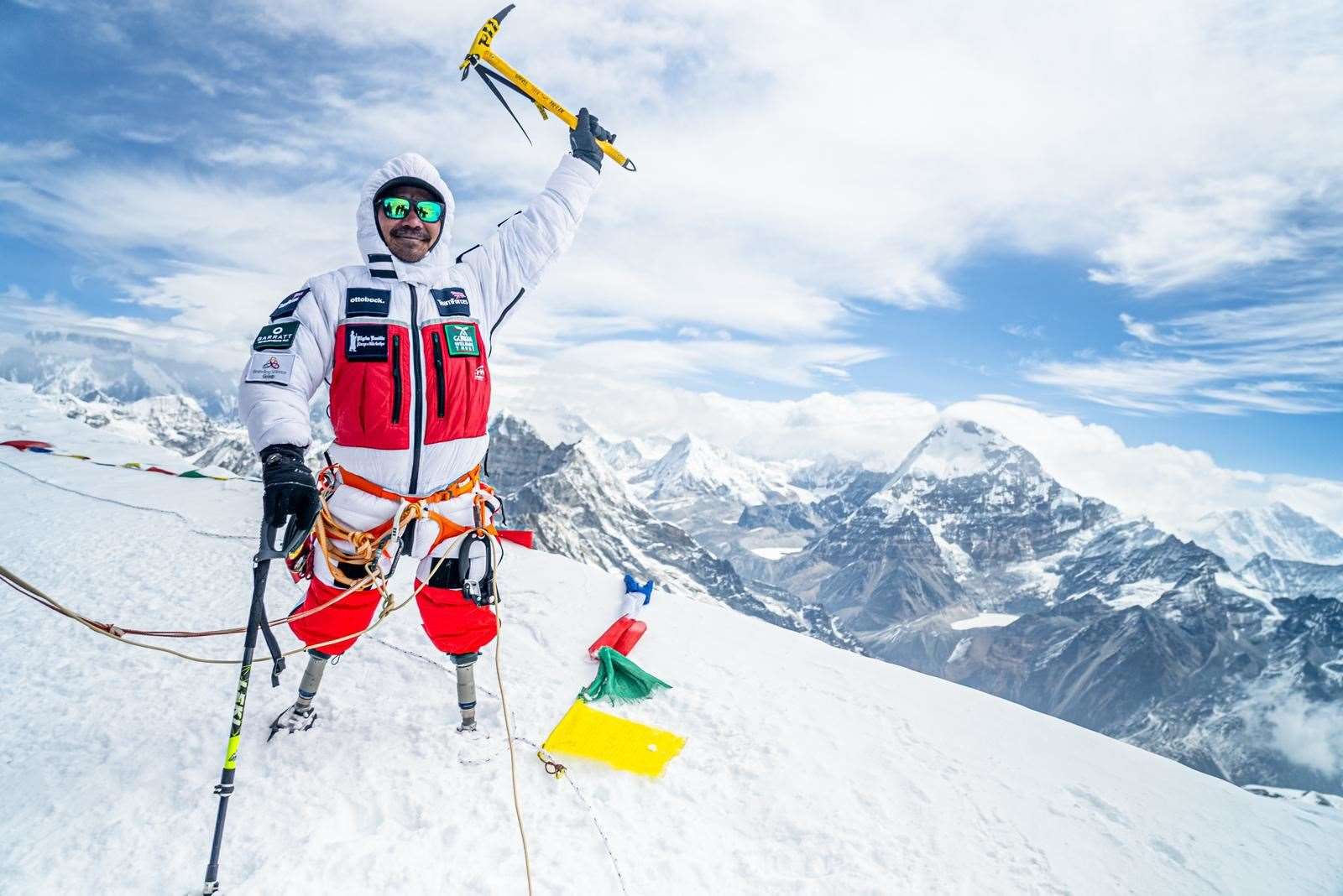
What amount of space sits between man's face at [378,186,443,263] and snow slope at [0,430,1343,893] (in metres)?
3.67

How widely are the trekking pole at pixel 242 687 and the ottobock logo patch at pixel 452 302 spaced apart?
1.81 meters

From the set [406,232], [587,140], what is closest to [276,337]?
[406,232]

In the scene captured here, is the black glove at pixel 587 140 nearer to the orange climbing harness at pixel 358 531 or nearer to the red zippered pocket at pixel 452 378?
the red zippered pocket at pixel 452 378

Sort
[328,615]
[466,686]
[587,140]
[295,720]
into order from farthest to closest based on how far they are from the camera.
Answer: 1. [587,140]
2. [466,686]
3. [295,720]
4. [328,615]

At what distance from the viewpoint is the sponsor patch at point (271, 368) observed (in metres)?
4.04

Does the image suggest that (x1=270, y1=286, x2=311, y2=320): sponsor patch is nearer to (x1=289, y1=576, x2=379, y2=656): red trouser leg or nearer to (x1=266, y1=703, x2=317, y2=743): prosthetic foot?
(x1=289, y1=576, x2=379, y2=656): red trouser leg

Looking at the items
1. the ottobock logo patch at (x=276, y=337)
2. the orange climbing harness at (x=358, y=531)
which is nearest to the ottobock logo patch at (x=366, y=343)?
the ottobock logo patch at (x=276, y=337)

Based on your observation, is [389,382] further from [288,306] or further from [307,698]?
[307,698]

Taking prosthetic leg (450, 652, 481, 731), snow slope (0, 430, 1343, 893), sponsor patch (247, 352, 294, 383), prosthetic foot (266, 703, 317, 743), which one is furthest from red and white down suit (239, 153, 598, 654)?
snow slope (0, 430, 1343, 893)

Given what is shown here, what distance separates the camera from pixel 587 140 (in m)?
5.75

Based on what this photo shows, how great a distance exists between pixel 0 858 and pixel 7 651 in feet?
11.1

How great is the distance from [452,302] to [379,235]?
0.72 meters

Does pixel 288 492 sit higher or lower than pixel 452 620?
higher

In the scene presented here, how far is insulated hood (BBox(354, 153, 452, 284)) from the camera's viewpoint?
4562mm
